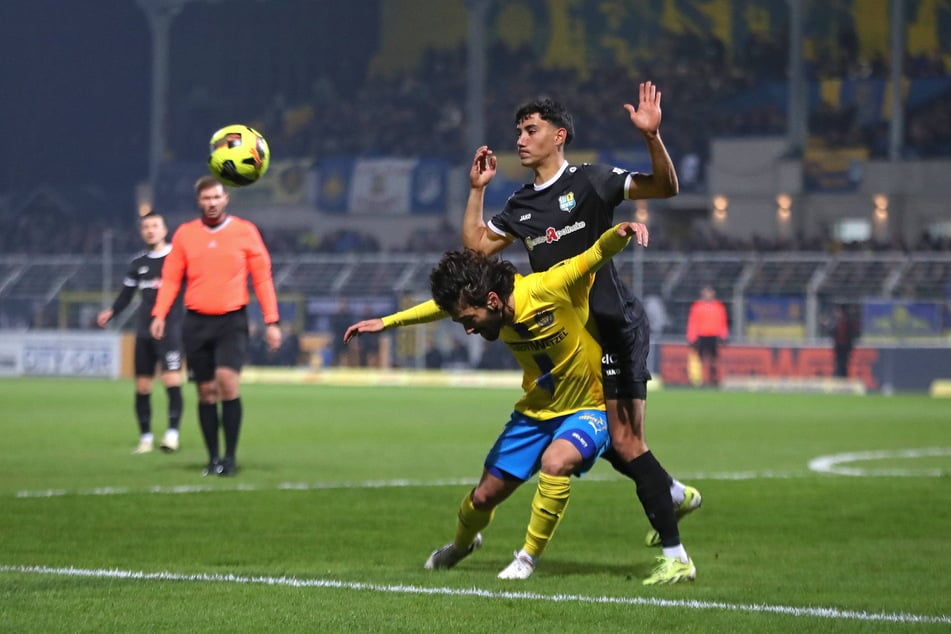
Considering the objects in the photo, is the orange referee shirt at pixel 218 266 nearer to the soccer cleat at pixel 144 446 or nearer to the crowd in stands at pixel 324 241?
the soccer cleat at pixel 144 446

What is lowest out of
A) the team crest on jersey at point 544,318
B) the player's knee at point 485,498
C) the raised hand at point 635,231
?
the player's knee at point 485,498

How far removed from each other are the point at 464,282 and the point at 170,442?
30.0 ft

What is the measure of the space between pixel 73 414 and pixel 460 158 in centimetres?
2872

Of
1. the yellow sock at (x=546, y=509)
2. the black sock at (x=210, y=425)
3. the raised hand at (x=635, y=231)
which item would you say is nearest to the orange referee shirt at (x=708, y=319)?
the black sock at (x=210, y=425)

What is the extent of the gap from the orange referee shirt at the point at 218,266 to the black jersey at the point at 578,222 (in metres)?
5.43

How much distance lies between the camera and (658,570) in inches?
292

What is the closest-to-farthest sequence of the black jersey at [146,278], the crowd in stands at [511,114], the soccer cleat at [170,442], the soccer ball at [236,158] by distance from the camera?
the soccer ball at [236,158], the soccer cleat at [170,442], the black jersey at [146,278], the crowd in stands at [511,114]

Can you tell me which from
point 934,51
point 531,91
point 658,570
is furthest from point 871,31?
point 658,570

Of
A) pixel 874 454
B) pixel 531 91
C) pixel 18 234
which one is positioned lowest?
pixel 874 454

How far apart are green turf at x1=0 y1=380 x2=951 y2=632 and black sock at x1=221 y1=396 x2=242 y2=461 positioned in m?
0.29

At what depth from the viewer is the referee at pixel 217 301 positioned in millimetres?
12992

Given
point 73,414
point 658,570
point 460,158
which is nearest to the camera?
point 658,570

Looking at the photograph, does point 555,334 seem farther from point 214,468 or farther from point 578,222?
point 214,468

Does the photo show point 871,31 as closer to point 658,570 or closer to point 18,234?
point 18,234
